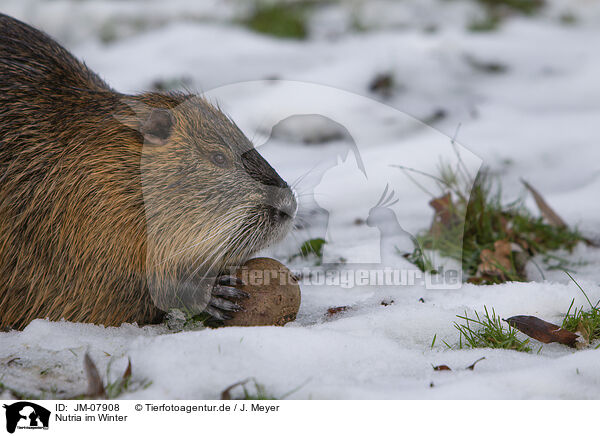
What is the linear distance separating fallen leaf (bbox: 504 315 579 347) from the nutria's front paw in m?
0.92

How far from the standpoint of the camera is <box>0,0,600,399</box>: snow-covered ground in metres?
1.78

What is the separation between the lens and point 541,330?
2051mm

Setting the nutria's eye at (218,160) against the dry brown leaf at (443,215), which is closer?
the nutria's eye at (218,160)

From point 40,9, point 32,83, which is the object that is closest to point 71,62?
point 32,83

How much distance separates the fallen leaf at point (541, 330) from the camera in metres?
2.03

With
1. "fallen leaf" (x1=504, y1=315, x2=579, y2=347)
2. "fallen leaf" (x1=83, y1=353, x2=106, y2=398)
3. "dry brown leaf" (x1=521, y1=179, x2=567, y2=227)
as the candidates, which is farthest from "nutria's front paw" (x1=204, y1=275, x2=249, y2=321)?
"dry brown leaf" (x1=521, y1=179, x2=567, y2=227)

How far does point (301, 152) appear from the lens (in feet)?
12.5

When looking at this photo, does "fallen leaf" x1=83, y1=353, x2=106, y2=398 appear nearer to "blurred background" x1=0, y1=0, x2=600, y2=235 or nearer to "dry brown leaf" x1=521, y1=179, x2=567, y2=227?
"dry brown leaf" x1=521, y1=179, x2=567, y2=227

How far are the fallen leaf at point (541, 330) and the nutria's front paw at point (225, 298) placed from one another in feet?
3.02
